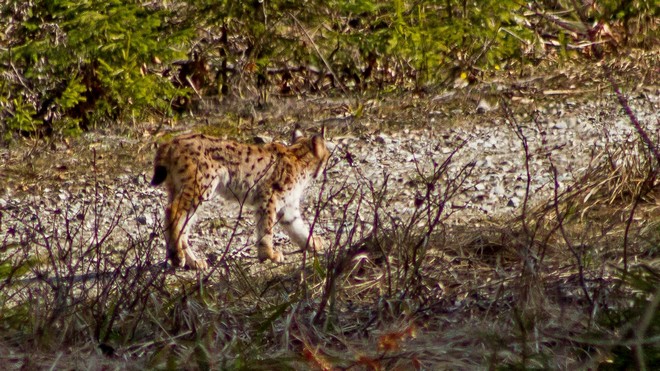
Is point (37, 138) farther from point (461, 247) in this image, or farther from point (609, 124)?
point (461, 247)

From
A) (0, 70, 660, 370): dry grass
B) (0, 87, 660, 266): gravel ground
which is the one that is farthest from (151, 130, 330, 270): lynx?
(0, 70, 660, 370): dry grass

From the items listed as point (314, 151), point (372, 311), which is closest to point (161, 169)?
point (314, 151)

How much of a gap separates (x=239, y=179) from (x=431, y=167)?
200cm

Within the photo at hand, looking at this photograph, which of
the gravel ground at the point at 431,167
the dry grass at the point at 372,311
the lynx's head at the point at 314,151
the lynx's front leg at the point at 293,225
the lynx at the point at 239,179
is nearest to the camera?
the dry grass at the point at 372,311

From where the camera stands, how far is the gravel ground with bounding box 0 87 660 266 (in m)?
9.08

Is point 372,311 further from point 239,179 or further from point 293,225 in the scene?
point 239,179

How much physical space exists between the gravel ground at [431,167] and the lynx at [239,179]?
0.23 metres

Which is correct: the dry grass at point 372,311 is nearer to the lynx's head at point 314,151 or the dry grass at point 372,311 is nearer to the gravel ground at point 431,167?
the gravel ground at point 431,167

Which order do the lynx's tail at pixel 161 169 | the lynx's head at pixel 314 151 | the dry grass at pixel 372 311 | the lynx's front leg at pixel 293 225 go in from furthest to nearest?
the lynx's head at pixel 314 151 → the lynx's front leg at pixel 293 225 → the lynx's tail at pixel 161 169 → the dry grass at pixel 372 311

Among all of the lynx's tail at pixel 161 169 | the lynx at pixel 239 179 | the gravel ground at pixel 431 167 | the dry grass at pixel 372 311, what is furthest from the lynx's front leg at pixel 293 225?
the dry grass at pixel 372 311

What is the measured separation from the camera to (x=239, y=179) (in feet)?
29.2

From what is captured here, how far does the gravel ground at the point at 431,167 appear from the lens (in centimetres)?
908

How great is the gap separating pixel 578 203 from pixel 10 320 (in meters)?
3.56

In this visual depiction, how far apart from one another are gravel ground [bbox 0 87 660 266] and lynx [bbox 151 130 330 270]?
23cm
